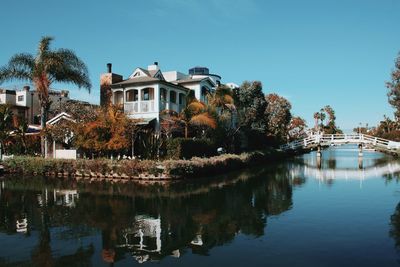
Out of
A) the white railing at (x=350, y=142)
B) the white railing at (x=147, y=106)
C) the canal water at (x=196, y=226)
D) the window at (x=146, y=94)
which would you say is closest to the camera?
the canal water at (x=196, y=226)

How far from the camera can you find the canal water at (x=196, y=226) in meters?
10.4

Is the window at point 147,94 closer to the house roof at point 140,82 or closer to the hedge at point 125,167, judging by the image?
the house roof at point 140,82

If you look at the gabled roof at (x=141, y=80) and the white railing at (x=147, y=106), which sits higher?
the gabled roof at (x=141, y=80)

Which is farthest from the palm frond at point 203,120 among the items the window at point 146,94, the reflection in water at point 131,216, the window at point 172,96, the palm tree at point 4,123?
the palm tree at point 4,123

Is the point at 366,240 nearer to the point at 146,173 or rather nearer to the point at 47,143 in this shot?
the point at 146,173

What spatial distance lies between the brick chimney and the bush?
10.7 m

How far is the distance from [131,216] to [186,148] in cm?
1663

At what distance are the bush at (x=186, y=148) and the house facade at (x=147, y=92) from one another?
3.77m

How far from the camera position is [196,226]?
46.1 ft

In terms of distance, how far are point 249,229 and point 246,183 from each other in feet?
45.7

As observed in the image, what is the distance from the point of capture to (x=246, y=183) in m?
27.4

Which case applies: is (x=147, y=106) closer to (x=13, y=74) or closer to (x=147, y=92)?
(x=147, y=92)

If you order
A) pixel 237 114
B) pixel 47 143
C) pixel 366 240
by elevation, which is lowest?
pixel 366 240

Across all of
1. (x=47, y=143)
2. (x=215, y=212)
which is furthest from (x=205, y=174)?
(x=47, y=143)
